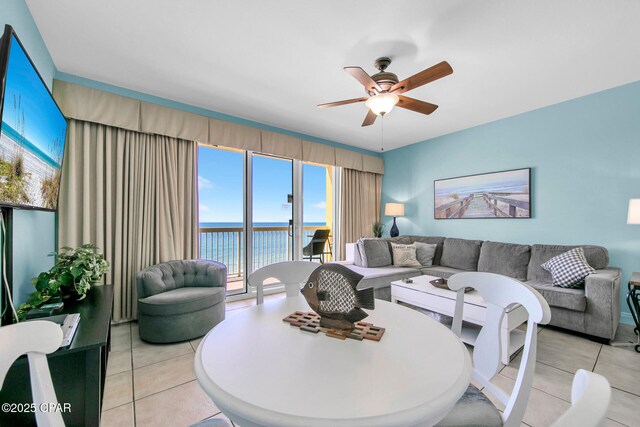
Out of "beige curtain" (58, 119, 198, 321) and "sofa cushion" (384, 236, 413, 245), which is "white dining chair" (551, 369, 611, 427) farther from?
"sofa cushion" (384, 236, 413, 245)

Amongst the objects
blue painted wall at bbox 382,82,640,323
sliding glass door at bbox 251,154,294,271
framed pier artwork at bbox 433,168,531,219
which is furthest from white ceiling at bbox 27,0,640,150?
sliding glass door at bbox 251,154,294,271

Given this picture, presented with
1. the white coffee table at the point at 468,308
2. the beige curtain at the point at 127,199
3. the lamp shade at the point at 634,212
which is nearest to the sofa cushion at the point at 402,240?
the white coffee table at the point at 468,308

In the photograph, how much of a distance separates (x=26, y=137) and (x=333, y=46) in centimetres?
209

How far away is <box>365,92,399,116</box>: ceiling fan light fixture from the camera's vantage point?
2.31 metres

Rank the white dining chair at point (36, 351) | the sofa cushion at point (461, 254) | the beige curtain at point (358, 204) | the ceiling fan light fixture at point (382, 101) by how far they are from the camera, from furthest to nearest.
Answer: the beige curtain at point (358, 204) → the sofa cushion at point (461, 254) → the ceiling fan light fixture at point (382, 101) → the white dining chair at point (36, 351)

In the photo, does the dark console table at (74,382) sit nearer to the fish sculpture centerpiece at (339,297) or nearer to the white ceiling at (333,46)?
the fish sculpture centerpiece at (339,297)

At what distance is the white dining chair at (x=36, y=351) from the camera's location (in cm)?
59

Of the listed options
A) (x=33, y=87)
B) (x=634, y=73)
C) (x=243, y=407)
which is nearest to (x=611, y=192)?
(x=634, y=73)

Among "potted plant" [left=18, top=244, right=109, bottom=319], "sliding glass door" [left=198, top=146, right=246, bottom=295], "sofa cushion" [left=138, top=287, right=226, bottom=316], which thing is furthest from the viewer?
"sliding glass door" [left=198, top=146, right=246, bottom=295]

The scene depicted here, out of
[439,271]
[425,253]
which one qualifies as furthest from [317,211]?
[439,271]

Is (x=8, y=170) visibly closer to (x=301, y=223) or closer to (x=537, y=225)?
(x=301, y=223)

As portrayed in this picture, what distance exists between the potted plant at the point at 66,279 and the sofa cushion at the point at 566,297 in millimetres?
4000

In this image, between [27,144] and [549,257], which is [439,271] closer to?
[549,257]

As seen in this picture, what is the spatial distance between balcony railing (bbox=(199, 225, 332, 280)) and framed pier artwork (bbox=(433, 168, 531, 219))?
2.28 m
